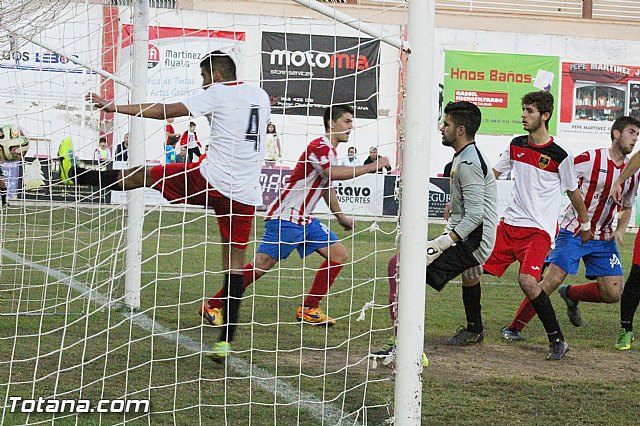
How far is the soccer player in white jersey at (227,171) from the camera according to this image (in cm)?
573

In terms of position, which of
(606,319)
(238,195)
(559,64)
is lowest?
(606,319)

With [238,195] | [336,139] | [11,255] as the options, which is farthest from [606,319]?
[11,255]

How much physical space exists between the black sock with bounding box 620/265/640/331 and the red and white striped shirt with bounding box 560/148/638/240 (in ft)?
1.17

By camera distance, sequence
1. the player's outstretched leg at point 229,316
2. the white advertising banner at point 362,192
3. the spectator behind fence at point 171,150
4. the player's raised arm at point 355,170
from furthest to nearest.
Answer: the white advertising banner at point 362,192 → the spectator behind fence at point 171,150 → the player's outstretched leg at point 229,316 → the player's raised arm at point 355,170

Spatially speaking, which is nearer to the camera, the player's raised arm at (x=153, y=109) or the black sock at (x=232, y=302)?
the player's raised arm at (x=153, y=109)

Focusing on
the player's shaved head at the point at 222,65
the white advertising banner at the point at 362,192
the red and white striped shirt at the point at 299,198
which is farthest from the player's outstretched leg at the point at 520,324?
the white advertising banner at the point at 362,192

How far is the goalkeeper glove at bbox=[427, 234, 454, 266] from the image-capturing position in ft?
19.0

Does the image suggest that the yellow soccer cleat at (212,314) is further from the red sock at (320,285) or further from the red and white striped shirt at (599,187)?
the red and white striped shirt at (599,187)

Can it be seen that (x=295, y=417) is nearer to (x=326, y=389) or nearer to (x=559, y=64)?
(x=326, y=389)

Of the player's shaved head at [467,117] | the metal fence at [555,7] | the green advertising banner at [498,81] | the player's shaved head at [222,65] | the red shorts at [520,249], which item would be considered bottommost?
the red shorts at [520,249]

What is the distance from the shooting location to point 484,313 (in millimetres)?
8336

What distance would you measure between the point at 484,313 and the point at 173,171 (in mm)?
3651

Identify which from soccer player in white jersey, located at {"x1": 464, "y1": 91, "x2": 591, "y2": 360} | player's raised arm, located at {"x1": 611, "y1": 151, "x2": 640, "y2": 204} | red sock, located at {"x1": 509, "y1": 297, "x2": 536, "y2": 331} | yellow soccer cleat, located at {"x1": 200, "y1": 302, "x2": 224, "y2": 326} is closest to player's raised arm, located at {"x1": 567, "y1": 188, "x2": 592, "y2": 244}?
soccer player in white jersey, located at {"x1": 464, "y1": 91, "x2": 591, "y2": 360}

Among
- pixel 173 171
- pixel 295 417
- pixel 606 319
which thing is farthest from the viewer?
pixel 606 319
